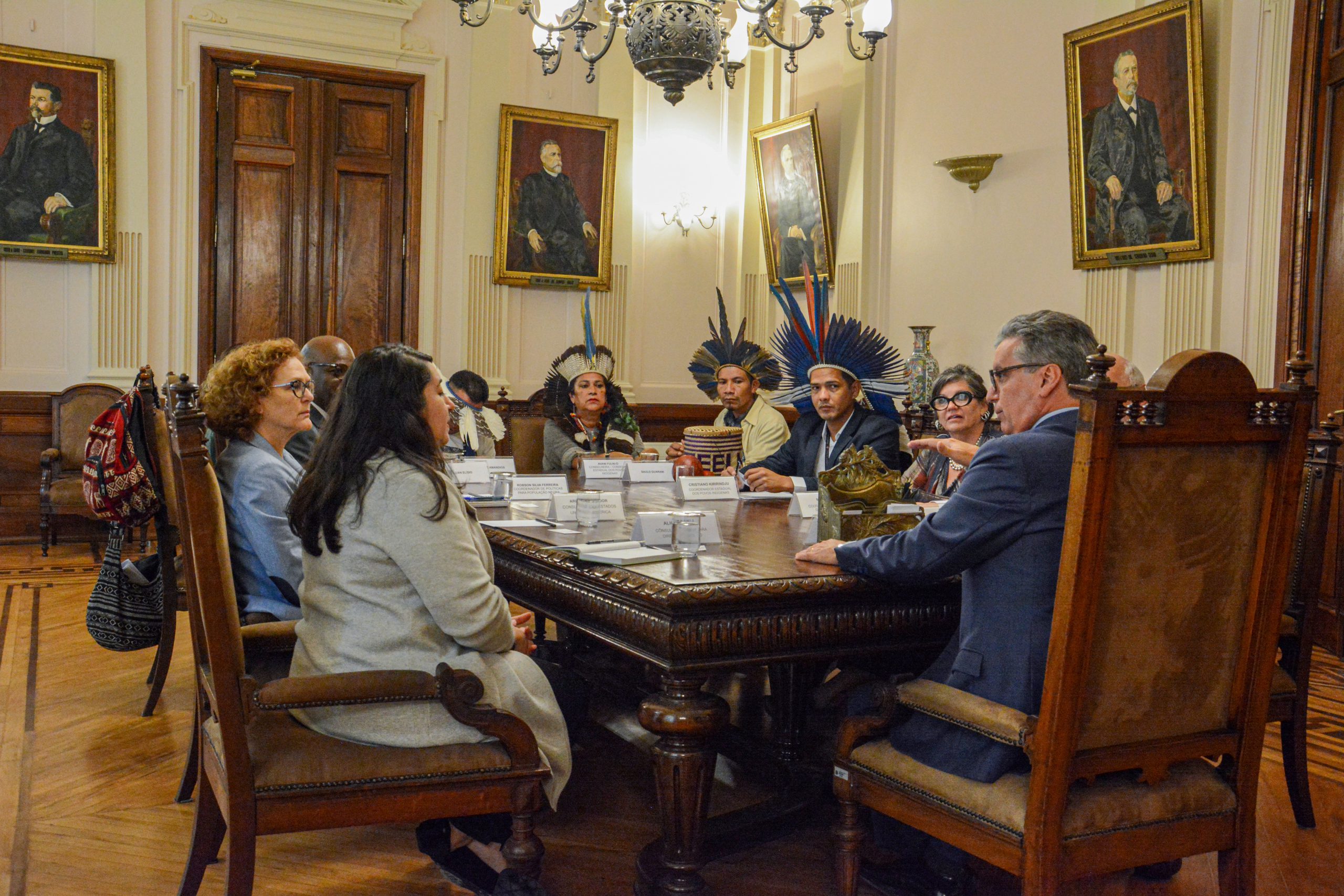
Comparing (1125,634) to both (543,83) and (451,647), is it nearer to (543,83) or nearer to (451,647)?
(451,647)

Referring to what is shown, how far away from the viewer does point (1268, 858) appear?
2.82 m

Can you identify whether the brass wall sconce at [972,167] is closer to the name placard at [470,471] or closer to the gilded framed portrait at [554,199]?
the gilded framed portrait at [554,199]

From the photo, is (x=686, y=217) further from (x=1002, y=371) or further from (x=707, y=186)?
(x=1002, y=371)

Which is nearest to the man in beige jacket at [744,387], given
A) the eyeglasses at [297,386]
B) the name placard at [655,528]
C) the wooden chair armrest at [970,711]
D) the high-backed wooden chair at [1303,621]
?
the eyeglasses at [297,386]

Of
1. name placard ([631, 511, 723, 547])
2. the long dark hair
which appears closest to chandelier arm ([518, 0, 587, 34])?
name placard ([631, 511, 723, 547])

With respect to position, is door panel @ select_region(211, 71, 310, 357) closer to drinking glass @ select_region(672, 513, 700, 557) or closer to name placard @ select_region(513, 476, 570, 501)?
name placard @ select_region(513, 476, 570, 501)

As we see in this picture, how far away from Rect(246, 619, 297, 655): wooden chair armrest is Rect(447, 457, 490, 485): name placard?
163 centimetres

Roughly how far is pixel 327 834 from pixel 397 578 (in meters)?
1.11

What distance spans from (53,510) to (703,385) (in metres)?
4.03

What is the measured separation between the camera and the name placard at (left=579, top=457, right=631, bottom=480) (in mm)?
4602

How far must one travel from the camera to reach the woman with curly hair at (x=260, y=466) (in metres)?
2.81

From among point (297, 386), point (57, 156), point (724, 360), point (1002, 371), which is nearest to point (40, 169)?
point (57, 156)

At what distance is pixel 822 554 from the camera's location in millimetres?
2471

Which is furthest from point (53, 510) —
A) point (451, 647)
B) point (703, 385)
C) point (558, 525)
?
point (451, 647)
